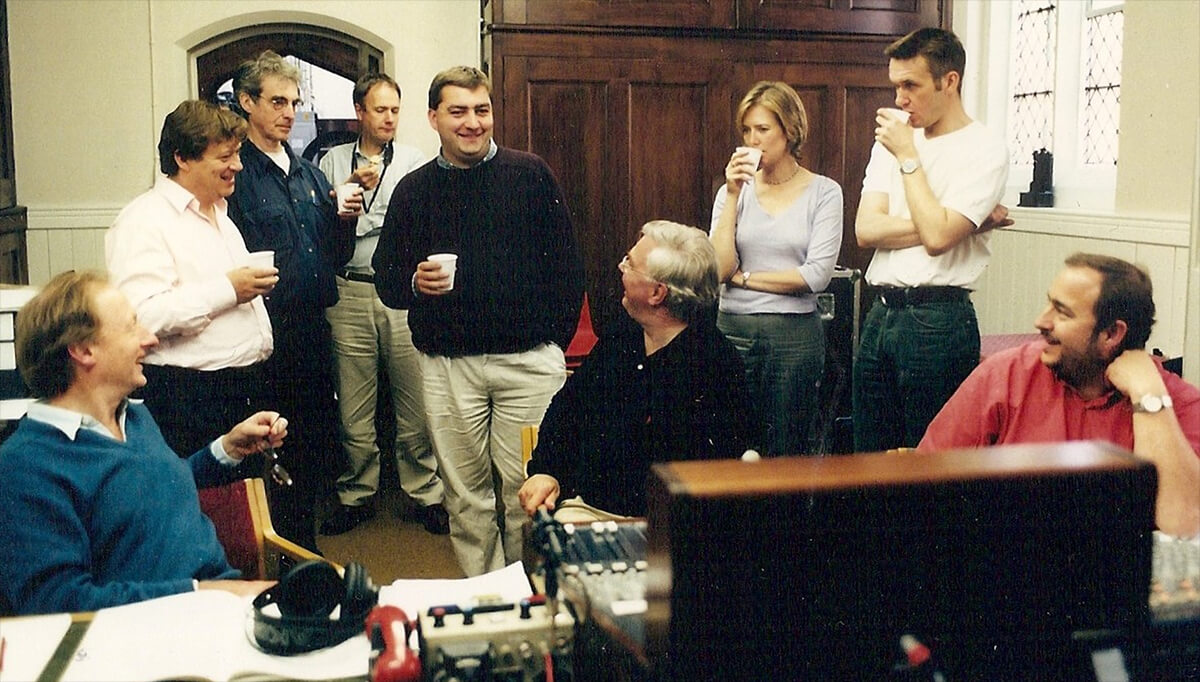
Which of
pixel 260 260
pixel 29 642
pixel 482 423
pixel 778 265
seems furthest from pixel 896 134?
pixel 29 642

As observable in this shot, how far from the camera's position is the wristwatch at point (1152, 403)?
5.73 ft

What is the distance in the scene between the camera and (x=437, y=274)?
107 inches

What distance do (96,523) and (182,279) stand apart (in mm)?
1124

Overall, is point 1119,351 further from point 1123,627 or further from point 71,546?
point 71,546

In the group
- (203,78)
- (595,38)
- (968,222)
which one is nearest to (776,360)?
(968,222)

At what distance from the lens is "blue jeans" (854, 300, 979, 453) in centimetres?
257

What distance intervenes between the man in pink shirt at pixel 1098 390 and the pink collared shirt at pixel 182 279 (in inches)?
66.1

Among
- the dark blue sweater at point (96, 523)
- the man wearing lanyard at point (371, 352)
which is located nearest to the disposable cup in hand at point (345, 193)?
the man wearing lanyard at point (371, 352)

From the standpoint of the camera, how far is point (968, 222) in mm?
2572

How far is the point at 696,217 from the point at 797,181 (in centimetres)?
127

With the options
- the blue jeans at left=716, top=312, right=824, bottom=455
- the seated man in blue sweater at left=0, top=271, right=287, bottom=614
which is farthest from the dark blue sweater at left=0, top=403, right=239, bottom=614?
the blue jeans at left=716, top=312, right=824, bottom=455

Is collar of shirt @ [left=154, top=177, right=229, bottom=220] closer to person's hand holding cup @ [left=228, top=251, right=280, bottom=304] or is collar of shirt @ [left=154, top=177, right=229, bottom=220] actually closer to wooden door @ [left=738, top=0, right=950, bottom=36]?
person's hand holding cup @ [left=228, top=251, right=280, bottom=304]

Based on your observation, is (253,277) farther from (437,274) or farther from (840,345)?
(840,345)

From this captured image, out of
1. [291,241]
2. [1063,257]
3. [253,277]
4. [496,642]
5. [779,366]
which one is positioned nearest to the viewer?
[496,642]
